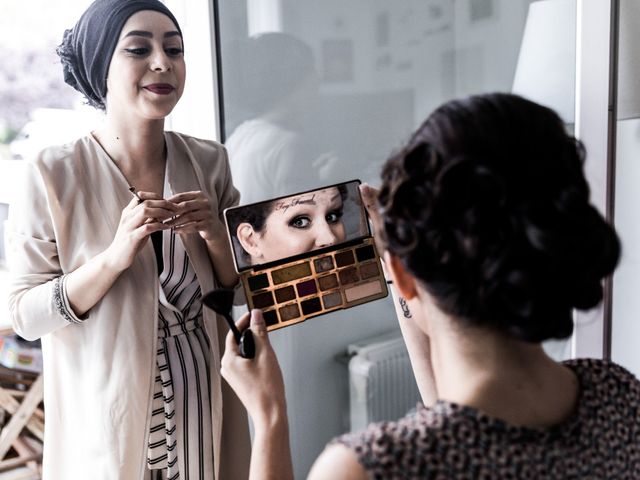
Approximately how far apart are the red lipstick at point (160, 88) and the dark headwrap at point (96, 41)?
8 cm

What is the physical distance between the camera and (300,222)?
1045 mm

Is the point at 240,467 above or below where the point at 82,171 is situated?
below

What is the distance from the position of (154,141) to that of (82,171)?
13 centimetres

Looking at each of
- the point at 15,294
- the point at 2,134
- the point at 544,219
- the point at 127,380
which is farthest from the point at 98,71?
the point at 544,219

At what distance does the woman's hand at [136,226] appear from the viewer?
107 centimetres

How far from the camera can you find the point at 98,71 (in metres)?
1.18

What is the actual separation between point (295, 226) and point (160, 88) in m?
0.35

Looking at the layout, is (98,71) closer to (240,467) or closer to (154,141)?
(154,141)

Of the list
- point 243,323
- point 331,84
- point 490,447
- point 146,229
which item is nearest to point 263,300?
point 243,323

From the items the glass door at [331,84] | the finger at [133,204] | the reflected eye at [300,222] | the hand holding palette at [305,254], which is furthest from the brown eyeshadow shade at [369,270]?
the glass door at [331,84]

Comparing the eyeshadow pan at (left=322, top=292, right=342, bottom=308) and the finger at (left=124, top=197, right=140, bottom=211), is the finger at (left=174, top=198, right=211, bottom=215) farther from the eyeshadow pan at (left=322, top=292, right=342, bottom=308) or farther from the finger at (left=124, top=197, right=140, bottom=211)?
the eyeshadow pan at (left=322, top=292, right=342, bottom=308)

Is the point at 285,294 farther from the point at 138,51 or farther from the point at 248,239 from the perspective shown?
the point at 138,51

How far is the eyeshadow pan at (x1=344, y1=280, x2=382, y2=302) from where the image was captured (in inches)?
41.3

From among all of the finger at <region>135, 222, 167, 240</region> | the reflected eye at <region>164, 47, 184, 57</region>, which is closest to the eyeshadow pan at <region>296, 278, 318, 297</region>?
the finger at <region>135, 222, 167, 240</region>
